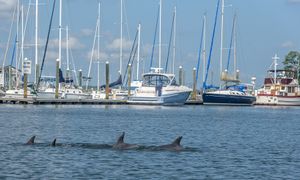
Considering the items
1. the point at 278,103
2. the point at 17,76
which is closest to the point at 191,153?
the point at 17,76

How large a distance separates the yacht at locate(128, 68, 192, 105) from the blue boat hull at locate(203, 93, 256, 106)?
8.14m

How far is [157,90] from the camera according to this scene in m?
111

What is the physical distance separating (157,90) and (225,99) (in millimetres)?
14438

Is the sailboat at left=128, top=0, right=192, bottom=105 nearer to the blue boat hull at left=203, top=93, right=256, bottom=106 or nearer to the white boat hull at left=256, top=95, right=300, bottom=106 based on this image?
the blue boat hull at left=203, top=93, right=256, bottom=106

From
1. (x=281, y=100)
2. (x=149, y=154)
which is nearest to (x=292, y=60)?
(x=281, y=100)

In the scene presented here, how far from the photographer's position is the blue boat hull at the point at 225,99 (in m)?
120

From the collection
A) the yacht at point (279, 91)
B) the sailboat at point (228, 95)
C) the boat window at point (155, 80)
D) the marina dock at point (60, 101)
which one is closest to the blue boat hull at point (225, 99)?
the sailboat at point (228, 95)

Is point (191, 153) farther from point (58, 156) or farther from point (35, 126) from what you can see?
point (35, 126)

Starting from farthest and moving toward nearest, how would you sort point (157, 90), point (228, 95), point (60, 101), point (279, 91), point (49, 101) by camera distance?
1. point (279, 91)
2. point (228, 95)
3. point (157, 90)
4. point (60, 101)
5. point (49, 101)

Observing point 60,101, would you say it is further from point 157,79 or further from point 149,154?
point 149,154

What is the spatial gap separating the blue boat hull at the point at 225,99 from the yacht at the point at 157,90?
320 inches

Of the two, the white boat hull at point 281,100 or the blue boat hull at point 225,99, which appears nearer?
the blue boat hull at point 225,99

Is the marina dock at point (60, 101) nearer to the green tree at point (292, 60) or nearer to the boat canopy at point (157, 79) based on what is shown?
the boat canopy at point (157, 79)

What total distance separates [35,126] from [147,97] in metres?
48.6
